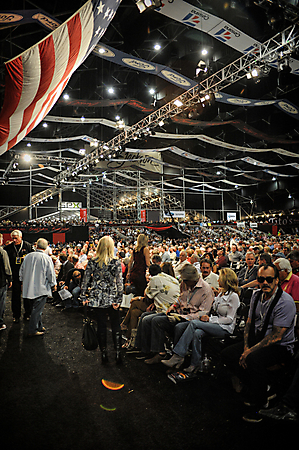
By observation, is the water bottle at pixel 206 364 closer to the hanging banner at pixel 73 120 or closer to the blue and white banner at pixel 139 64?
the blue and white banner at pixel 139 64

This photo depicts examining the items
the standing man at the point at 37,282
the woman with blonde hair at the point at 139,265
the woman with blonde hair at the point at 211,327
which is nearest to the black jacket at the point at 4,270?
the standing man at the point at 37,282

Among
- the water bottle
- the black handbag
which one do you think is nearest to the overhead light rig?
the water bottle

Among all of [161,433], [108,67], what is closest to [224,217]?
[108,67]

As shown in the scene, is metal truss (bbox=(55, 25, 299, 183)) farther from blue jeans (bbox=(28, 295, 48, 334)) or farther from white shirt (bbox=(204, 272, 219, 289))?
blue jeans (bbox=(28, 295, 48, 334))

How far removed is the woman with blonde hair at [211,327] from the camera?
2.81 metres

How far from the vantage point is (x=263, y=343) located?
2.34 meters

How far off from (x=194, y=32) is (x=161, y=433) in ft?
35.4

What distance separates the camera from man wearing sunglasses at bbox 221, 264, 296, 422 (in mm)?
2236

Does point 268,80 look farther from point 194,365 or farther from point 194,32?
point 194,365

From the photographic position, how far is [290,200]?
1270 inches

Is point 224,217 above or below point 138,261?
above

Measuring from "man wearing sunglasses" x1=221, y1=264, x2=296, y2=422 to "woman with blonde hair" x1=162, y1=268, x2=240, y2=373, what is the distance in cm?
28

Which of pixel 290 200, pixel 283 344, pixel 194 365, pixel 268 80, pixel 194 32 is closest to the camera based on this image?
pixel 283 344

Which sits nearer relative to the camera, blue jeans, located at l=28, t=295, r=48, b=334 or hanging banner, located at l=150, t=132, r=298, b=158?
blue jeans, located at l=28, t=295, r=48, b=334
